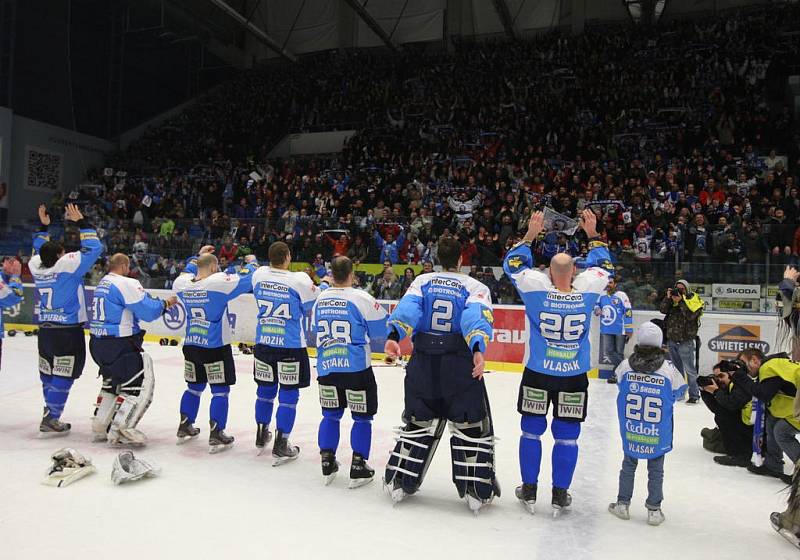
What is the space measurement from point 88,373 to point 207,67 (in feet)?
79.7

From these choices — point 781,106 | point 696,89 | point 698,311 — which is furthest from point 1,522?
point 781,106

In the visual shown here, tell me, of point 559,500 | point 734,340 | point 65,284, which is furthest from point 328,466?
point 734,340

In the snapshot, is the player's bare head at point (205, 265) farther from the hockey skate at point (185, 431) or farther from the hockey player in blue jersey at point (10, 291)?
the hockey player in blue jersey at point (10, 291)

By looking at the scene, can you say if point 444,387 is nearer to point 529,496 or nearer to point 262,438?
point 529,496

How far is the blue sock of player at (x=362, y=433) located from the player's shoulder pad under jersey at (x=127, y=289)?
7.83ft

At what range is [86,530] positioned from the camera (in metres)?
3.90

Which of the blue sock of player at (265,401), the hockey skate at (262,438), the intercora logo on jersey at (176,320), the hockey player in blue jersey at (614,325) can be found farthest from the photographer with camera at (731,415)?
the intercora logo on jersey at (176,320)

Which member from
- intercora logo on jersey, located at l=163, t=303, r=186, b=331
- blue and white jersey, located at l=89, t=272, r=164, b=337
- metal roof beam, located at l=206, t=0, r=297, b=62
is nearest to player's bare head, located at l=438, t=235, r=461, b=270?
blue and white jersey, located at l=89, t=272, r=164, b=337

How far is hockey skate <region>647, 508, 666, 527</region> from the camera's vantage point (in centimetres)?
429

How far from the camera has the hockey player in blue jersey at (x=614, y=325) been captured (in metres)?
10.4

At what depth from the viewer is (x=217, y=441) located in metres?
5.75

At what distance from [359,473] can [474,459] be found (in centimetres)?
95

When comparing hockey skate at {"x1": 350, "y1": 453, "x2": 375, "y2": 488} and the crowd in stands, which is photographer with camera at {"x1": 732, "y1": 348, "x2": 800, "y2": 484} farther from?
the crowd in stands

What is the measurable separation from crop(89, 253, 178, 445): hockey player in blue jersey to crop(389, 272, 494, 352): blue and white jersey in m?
2.64
